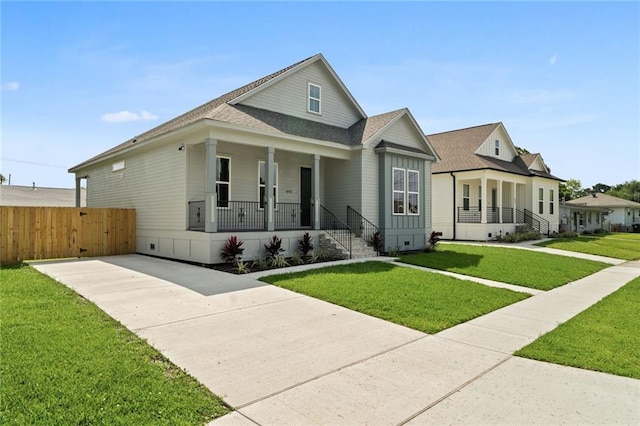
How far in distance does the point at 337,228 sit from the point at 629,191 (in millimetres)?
105276

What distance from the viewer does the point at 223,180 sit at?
13.5 metres

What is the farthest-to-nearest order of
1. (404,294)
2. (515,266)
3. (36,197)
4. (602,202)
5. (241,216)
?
(602,202) → (36,197) → (241,216) → (515,266) → (404,294)

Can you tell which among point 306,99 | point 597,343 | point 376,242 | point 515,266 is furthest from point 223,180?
point 597,343

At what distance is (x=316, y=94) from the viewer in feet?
53.2

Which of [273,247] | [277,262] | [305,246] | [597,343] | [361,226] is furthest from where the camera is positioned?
[361,226]

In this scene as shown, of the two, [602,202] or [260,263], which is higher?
[602,202]

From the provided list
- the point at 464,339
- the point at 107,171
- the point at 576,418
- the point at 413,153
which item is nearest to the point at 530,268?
the point at 413,153

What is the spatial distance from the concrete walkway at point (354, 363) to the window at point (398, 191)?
8513 millimetres

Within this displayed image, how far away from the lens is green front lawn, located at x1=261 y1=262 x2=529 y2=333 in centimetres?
654

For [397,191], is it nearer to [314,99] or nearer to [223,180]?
[314,99]

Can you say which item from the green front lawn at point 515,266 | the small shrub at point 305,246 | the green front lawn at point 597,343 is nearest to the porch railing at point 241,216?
the small shrub at point 305,246

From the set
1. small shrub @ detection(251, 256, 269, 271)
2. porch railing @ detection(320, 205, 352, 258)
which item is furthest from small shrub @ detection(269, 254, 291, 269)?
porch railing @ detection(320, 205, 352, 258)

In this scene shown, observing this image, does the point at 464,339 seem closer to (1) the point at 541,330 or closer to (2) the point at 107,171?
(1) the point at 541,330

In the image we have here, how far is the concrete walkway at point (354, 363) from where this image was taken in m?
3.36
